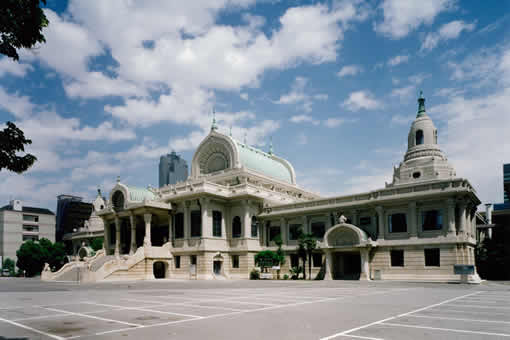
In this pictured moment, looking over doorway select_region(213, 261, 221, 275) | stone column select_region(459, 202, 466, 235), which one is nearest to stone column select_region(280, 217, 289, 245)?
doorway select_region(213, 261, 221, 275)

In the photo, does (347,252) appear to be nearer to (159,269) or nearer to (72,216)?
(159,269)

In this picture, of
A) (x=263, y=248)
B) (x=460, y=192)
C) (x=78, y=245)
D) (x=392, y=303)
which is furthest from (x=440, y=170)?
(x=78, y=245)

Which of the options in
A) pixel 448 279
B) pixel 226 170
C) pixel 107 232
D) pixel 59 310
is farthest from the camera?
pixel 107 232

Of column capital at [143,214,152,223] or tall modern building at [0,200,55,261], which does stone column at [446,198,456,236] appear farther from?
tall modern building at [0,200,55,261]

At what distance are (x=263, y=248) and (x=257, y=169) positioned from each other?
1366 cm

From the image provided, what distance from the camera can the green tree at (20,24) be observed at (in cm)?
866

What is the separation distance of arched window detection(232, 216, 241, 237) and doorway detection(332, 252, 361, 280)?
46.1ft

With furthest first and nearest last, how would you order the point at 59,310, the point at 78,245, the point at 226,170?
the point at 78,245 < the point at 226,170 < the point at 59,310

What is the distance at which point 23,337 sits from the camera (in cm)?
1119

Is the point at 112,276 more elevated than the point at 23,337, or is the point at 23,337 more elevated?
the point at 23,337

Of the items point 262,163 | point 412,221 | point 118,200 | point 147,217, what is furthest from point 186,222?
point 412,221

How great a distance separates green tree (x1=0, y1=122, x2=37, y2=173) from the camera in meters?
9.11

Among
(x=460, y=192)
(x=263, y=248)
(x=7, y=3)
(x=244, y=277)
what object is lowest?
(x=244, y=277)

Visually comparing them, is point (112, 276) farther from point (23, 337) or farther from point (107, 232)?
point (23, 337)
